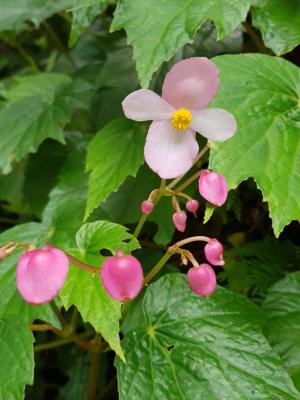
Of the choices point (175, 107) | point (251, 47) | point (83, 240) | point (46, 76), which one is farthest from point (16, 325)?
point (46, 76)

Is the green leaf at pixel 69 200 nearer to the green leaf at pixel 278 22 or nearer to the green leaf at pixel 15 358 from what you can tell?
the green leaf at pixel 15 358

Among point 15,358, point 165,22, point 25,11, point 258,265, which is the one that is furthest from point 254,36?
point 15,358

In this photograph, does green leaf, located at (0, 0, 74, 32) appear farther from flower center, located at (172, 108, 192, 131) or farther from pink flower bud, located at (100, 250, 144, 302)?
pink flower bud, located at (100, 250, 144, 302)

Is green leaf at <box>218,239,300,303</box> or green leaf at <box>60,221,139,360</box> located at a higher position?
green leaf at <box>60,221,139,360</box>

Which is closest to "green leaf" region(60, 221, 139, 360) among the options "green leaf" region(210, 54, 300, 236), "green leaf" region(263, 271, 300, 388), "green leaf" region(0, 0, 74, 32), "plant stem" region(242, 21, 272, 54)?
"green leaf" region(210, 54, 300, 236)

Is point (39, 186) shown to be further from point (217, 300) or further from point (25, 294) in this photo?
point (25, 294)

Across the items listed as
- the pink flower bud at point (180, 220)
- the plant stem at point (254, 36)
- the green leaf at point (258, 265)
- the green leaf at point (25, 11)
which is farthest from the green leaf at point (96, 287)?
the green leaf at point (25, 11)

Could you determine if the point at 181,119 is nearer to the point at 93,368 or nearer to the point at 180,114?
the point at 180,114
